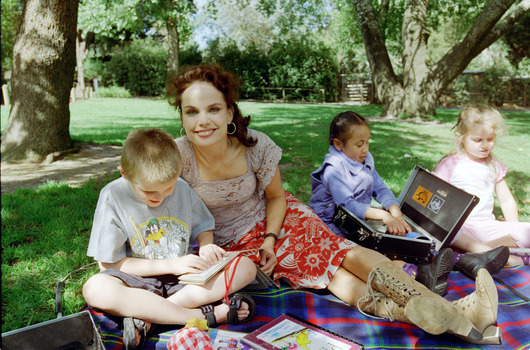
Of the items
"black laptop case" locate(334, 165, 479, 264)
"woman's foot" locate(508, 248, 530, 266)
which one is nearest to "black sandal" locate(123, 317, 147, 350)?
"black laptop case" locate(334, 165, 479, 264)

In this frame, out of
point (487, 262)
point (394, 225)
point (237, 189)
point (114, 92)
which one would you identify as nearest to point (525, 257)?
point (487, 262)

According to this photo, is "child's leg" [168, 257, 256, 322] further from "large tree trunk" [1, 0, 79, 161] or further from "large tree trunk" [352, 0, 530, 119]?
"large tree trunk" [352, 0, 530, 119]

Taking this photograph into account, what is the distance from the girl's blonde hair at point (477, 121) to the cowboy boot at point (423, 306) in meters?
1.77

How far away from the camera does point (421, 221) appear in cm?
332

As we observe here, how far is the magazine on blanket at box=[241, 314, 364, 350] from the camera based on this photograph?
200 cm

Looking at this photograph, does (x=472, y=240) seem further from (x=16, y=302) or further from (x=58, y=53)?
(x=58, y=53)

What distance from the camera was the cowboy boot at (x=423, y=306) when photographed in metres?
1.92

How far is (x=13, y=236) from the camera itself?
338 centimetres

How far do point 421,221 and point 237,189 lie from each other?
5.09 feet

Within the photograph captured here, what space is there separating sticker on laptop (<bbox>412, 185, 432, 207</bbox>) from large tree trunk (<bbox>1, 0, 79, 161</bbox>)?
4969mm

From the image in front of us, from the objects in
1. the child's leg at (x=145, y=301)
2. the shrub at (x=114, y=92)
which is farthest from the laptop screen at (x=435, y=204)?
the shrub at (x=114, y=92)

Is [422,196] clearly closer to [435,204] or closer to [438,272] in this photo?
[435,204]

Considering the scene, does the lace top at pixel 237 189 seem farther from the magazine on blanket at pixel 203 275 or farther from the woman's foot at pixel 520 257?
the woman's foot at pixel 520 257

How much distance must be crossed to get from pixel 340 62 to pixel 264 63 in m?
4.84
